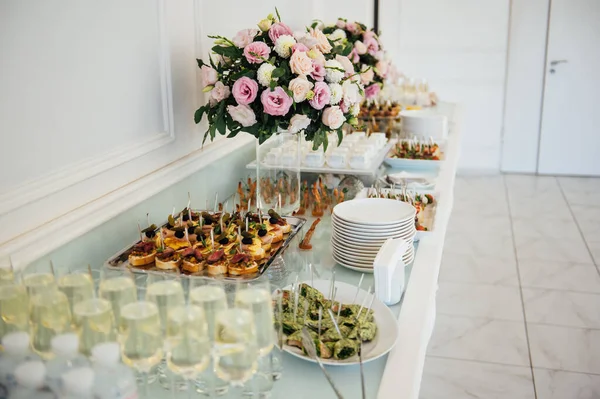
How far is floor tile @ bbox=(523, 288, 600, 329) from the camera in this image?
9.30 feet

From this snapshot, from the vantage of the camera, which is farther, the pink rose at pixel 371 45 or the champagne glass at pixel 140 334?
the pink rose at pixel 371 45

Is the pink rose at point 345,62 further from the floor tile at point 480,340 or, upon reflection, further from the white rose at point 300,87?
the floor tile at point 480,340

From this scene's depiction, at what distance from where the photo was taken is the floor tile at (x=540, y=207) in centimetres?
438

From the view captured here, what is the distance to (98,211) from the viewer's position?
1418mm

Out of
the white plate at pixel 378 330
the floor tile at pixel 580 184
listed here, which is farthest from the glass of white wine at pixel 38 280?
the floor tile at pixel 580 184

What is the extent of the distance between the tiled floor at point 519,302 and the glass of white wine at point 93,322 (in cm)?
167

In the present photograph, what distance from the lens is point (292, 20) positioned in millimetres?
3100

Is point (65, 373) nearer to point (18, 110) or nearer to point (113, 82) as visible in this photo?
point (18, 110)

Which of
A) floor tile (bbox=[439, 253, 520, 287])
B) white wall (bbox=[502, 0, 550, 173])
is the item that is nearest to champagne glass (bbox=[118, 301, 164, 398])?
floor tile (bbox=[439, 253, 520, 287])

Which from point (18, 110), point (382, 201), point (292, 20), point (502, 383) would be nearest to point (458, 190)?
point (292, 20)

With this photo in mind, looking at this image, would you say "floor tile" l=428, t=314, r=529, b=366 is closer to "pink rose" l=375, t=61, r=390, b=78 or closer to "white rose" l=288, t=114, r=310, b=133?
"pink rose" l=375, t=61, r=390, b=78

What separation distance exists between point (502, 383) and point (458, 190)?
2808 millimetres

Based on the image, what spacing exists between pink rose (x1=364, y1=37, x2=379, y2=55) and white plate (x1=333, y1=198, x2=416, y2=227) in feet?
4.71

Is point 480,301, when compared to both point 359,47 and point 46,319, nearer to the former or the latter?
point 359,47
